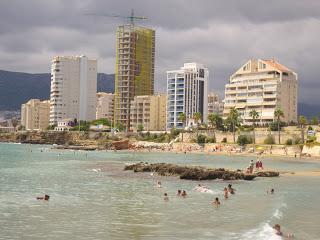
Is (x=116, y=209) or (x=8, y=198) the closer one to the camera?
(x=116, y=209)

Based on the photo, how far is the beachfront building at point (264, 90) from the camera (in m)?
186

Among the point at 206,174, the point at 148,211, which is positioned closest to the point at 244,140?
the point at 206,174

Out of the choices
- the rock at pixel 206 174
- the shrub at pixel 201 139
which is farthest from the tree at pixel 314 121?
the rock at pixel 206 174

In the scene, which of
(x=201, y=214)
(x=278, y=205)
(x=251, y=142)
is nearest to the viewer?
(x=201, y=214)

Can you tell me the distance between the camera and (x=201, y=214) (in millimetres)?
39844

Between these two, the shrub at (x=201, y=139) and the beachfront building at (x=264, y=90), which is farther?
the beachfront building at (x=264, y=90)

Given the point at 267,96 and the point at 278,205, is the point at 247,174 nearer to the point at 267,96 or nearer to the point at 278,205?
the point at 278,205

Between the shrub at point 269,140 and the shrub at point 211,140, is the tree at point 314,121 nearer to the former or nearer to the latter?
the shrub at point 269,140

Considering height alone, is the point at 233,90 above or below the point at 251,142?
above

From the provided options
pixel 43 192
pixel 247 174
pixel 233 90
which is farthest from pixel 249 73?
pixel 43 192

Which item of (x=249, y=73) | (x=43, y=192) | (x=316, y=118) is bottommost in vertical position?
(x=43, y=192)

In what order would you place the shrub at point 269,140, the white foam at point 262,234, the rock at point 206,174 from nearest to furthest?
the white foam at point 262,234 → the rock at point 206,174 → the shrub at point 269,140

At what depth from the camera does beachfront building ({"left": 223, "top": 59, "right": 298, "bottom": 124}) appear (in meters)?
186

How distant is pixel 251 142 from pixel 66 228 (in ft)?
419
